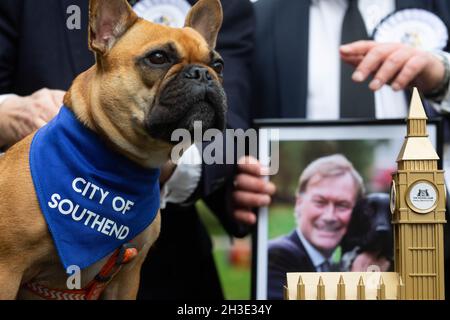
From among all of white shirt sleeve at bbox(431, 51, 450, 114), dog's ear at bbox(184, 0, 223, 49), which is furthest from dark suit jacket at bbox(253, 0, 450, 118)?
dog's ear at bbox(184, 0, 223, 49)

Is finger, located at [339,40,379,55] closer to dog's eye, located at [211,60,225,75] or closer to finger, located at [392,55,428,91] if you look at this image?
finger, located at [392,55,428,91]

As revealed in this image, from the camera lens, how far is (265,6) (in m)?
2.22

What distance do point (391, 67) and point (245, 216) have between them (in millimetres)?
558

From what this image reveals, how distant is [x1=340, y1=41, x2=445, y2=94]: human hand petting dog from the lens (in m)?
1.68

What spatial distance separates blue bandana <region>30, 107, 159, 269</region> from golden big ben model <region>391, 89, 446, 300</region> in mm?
472

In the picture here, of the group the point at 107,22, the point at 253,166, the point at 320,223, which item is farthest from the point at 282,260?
the point at 107,22

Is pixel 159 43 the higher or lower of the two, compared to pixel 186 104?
higher

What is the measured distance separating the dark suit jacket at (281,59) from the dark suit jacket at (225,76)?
99mm

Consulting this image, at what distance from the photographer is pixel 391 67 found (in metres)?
1.68

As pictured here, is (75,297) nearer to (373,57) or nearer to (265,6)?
(373,57)

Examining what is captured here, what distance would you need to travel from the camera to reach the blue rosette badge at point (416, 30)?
2004 mm

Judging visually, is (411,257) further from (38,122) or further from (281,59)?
(281,59)

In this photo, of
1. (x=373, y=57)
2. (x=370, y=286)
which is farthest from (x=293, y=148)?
(x=370, y=286)

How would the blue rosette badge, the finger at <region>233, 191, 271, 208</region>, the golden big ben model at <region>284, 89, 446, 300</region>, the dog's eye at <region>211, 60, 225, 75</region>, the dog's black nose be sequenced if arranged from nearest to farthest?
1. the golden big ben model at <region>284, 89, 446, 300</region>
2. the dog's black nose
3. the dog's eye at <region>211, 60, 225, 75</region>
4. the finger at <region>233, 191, 271, 208</region>
5. the blue rosette badge
